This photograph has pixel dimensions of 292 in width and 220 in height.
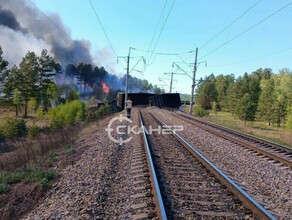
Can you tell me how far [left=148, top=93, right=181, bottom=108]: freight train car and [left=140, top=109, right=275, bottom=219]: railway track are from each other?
49235 millimetres

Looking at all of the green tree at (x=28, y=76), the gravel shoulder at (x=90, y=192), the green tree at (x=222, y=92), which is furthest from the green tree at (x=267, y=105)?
the gravel shoulder at (x=90, y=192)

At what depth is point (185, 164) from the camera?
10586mm

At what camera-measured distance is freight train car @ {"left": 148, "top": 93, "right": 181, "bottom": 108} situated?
60562 millimetres

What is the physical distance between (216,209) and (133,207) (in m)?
1.55

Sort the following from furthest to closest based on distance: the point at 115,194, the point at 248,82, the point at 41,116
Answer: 1. the point at 248,82
2. the point at 41,116
3. the point at 115,194

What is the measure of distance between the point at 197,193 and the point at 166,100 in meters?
54.4

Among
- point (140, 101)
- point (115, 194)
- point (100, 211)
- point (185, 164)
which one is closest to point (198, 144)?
point (185, 164)

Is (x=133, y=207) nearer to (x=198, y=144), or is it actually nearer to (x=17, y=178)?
(x=17, y=178)

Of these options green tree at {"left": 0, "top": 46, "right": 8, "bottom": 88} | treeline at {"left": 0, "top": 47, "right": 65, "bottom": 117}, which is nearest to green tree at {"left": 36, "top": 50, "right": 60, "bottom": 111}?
treeline at {"left": 0, "top": 47, "right": 65, "bottom": 117}

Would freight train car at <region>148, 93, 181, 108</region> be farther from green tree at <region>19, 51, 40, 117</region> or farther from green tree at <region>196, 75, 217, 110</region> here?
green tree at <region>196, 75, 217, 110</region>

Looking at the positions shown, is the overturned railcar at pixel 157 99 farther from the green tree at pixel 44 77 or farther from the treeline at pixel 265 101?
the green tree at pixel 44 77

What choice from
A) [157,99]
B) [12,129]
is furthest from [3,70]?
[157,99]

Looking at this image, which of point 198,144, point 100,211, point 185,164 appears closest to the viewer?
point 100,211

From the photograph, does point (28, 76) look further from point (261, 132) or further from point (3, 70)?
point (261, 132)
